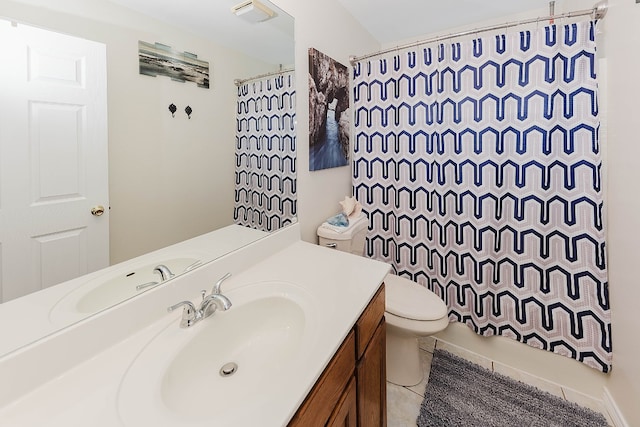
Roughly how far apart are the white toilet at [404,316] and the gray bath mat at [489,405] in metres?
0.15

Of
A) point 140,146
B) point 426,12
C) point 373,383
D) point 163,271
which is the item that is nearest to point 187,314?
point 163,271

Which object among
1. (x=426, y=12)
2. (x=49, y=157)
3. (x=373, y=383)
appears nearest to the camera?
(x=49, y=157)

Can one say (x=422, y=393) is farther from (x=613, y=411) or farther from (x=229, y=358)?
(x=229, y=358)

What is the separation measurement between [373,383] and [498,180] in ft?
4.22

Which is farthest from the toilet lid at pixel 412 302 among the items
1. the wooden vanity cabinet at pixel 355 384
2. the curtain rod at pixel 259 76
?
the curtain rod at pixel 259 76

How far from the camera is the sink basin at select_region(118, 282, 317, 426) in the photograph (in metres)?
0.54

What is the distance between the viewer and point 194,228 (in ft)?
3.30

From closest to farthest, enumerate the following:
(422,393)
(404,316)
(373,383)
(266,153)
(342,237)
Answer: (373,383), (266,153), (404,316), (422,393), (342,237)

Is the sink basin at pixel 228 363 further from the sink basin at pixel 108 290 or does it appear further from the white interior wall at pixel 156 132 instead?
the white interior wall at pixel 156 132

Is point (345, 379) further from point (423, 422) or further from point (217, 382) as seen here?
point (423, 422)

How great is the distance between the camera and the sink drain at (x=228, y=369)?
789mm

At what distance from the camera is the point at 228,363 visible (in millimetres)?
831

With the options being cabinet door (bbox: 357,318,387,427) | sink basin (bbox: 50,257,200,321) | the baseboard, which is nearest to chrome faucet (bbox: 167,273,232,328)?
sink basin (bbox: 50,257,200,321)

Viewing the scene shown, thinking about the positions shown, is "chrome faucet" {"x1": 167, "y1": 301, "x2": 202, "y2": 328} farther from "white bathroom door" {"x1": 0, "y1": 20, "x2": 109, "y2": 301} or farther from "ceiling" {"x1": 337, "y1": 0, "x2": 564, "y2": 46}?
"ceiling" {"x1": 337, "y1": 0, "x2": 564, "y2": 46}
